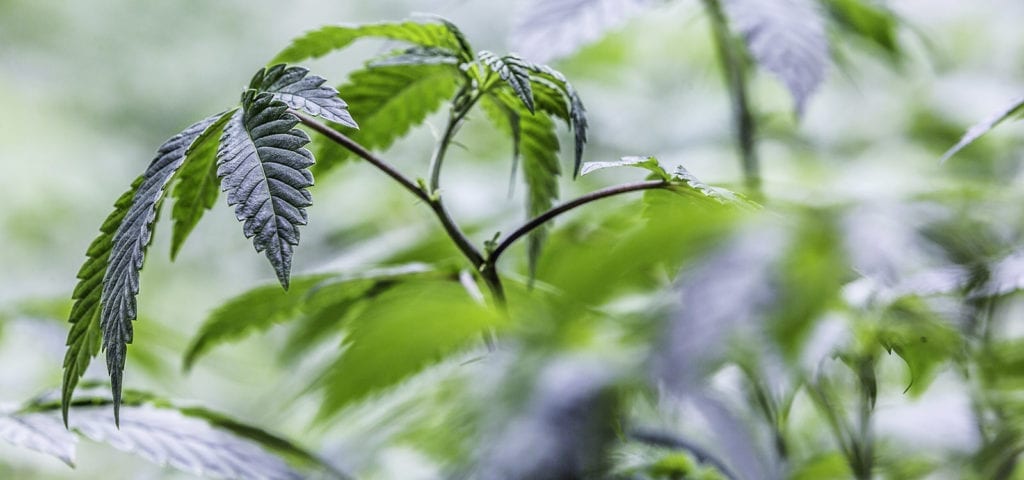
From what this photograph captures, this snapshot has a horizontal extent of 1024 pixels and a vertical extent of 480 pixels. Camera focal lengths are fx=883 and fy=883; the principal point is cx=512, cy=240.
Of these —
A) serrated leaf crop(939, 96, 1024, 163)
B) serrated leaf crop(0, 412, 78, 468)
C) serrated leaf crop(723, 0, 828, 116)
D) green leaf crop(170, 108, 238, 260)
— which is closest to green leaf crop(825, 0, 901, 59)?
serrated leaf crop(723, 0, 828, 116)

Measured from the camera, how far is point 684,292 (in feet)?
1.16

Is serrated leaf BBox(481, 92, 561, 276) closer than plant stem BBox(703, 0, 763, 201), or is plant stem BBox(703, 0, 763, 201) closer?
serrated leaf BBox(481, 92, 561, 276)

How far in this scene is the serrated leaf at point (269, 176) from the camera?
13.4 inches

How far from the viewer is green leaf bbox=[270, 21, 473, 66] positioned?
464mm

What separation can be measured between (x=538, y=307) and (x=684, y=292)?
0.15 m

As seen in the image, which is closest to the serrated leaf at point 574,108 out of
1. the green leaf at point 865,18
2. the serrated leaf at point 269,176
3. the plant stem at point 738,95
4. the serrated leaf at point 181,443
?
the serrated leaf at point 269,176

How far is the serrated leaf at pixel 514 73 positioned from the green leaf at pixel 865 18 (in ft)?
1.65

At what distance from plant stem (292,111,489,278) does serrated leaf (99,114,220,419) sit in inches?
2.5

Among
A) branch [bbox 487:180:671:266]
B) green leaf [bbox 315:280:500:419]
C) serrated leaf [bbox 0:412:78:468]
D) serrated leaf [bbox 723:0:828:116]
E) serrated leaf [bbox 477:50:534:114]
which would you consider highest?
serrated leaf [bbox 723:0:828:116]

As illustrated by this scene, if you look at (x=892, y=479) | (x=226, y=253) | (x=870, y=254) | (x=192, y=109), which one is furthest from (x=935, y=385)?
(x=192, y=109)

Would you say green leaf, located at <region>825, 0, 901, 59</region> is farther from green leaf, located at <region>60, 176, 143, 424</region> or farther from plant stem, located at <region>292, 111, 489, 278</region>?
green leaf, located at <region>60, 176, 143, 424</region>

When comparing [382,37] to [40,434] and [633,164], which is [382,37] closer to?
[633,164]

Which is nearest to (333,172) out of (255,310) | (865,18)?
(255,310)

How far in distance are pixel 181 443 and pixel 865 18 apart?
0.67 metres
